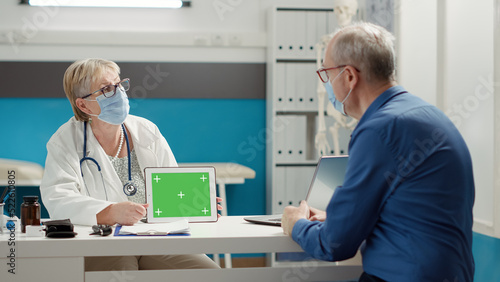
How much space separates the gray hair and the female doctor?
2.24 ft

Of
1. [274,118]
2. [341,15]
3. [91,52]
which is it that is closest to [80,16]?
[91,52]

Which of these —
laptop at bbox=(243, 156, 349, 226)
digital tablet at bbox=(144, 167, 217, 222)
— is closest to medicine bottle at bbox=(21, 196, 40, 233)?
digital tablet at bbox=(144, 167, 217, 222)

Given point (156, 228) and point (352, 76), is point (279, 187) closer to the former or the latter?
point (156, 228)

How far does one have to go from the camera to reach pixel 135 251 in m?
1.43

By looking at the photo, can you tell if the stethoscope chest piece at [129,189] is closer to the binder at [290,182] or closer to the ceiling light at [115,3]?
the binder at [290,182]

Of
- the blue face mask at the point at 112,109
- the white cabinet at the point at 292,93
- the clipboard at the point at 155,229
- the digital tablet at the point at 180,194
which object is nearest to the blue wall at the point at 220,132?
the white cabinet at the point at 292,93

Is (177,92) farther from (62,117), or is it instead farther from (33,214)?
(33,214)

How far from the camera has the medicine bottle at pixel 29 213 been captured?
5.01 ft

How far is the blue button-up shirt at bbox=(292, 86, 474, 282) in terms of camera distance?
1229 mm

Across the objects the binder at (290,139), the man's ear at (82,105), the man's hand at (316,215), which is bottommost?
the man's hand at (316,215)

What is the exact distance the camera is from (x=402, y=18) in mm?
2979

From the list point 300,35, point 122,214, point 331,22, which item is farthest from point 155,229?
point 331,22

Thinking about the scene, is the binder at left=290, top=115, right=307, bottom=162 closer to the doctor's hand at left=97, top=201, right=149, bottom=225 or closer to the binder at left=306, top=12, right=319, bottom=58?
the binder at left=306, top=12, right=319, bottom=58

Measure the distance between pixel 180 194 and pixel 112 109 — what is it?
499mm
